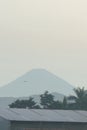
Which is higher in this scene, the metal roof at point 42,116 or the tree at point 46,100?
the tree at point 46,100

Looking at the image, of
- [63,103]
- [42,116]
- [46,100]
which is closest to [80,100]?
[63,103]

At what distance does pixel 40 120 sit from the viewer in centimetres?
4516

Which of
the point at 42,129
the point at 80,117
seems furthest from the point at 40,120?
the point at 80,117

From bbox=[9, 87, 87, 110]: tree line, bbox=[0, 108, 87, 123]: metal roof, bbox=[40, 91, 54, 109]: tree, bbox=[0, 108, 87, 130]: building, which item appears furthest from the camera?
bbox=[40, 91, 54, 109]: tree

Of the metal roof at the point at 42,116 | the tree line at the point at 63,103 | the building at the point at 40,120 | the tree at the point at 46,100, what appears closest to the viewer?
the building at the point at 40,120

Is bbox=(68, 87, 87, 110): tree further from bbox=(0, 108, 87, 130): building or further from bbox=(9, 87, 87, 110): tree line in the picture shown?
bbox=(0, 108, 87, 130): building

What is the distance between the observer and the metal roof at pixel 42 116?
45000mm

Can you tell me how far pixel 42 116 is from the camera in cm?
4659

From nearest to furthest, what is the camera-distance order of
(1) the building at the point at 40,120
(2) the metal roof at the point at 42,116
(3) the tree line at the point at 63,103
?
(1) the building at the point at 40,120, (2) the metal roof at the point at 42,116, (3) the tree line at the point at 63,103

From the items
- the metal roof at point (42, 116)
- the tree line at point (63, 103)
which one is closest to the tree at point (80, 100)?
the tree line at point (63, 103)

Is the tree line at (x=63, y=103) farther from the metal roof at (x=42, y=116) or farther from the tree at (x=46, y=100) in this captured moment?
the metal roof at (x=42, y=116)

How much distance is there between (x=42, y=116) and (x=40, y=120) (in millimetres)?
1453

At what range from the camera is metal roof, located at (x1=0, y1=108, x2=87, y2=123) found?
45000mm

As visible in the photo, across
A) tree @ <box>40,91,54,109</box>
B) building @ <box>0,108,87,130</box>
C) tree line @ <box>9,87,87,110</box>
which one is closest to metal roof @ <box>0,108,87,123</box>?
building @ <box>0,108,87,130</box>
